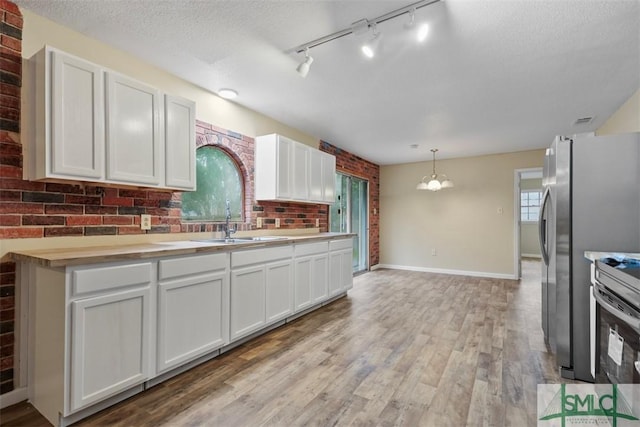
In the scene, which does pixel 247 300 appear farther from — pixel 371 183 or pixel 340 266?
pixel 371 183

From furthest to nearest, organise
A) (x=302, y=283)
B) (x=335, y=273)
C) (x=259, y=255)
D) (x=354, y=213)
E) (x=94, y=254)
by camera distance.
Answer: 1. (x=354, y=213)
2. (x=335, y=273)
3. (x=302, y=283)
4. (x=259, y=255)
5. (x=94, y=254)

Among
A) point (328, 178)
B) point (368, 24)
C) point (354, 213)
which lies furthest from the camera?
point (354, 213)

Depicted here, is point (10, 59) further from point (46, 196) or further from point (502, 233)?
point (502, 233)

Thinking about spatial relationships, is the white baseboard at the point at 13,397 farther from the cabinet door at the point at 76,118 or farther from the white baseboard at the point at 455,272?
the white baseboard at the point at 455,272

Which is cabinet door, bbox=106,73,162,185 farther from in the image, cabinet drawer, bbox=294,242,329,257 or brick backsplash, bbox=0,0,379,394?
cabinet drawer, bbox=294,242,329,257

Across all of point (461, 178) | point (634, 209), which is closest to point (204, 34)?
point (634, 209)

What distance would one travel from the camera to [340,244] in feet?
13.9

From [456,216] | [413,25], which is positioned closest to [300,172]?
[413,25]

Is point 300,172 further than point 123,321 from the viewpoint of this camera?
Yes

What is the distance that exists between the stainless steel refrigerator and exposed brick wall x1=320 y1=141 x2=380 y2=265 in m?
3.65

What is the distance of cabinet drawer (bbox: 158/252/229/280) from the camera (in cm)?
206

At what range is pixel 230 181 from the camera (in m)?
3.44

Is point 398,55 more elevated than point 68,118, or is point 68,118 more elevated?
point 398,55

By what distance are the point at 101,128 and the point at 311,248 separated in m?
2.27
